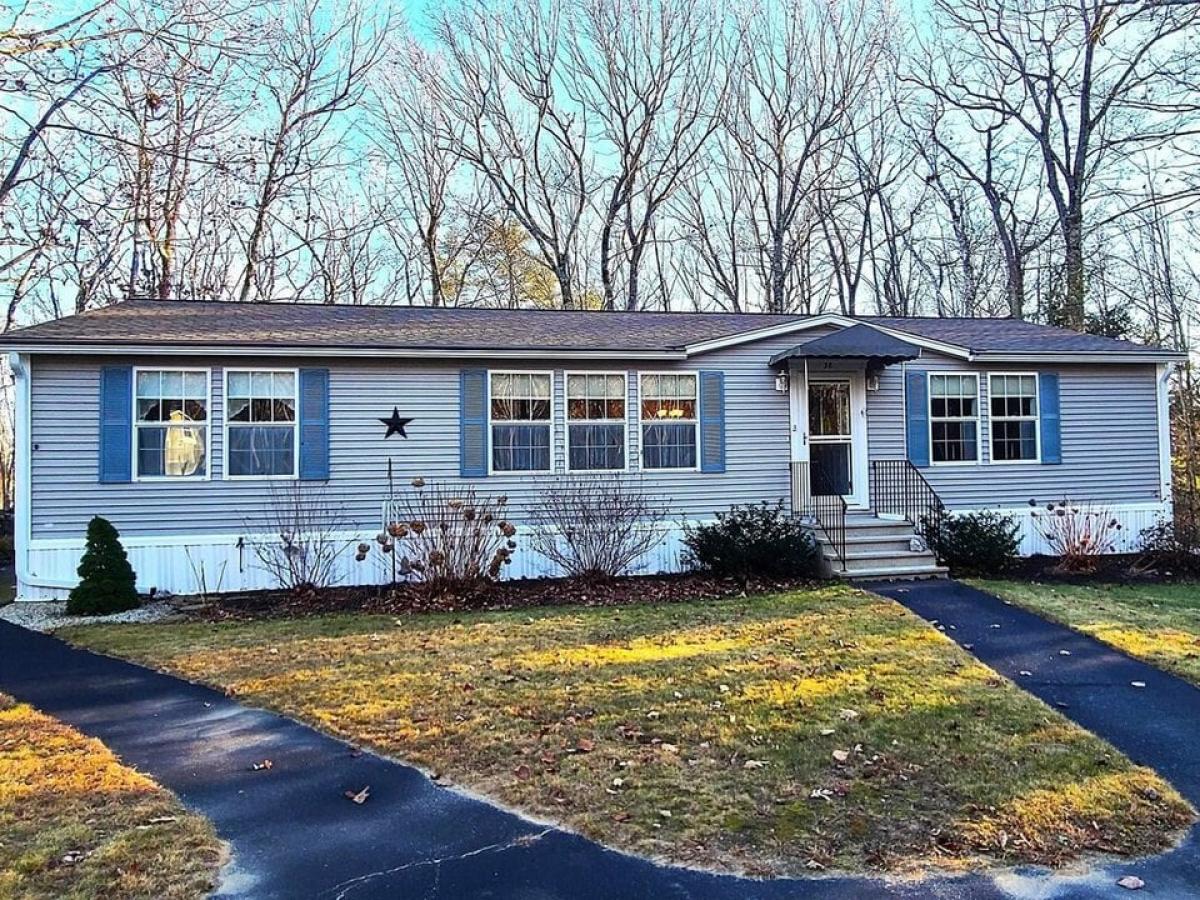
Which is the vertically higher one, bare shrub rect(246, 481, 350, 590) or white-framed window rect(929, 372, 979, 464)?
white-framed window rect(929, 372, 979, 464)

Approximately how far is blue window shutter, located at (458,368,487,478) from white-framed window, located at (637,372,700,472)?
7.23ft

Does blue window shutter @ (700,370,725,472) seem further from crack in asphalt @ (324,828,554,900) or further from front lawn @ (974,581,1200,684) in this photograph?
crack in asphalt @ (324,828,554,900)

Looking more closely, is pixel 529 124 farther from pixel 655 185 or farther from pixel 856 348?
pixel 856 348

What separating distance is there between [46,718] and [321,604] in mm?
3939

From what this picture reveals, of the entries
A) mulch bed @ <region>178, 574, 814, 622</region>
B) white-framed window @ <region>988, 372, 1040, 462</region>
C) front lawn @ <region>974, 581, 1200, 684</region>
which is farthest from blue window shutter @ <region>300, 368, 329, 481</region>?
white-framed window @ <region>988, 372, 1040, 462</region>

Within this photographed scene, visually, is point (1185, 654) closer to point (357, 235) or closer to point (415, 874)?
point (415, 874)

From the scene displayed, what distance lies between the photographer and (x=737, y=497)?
444 inches

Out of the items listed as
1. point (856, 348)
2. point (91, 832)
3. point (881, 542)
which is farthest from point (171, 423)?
point (881, 542)

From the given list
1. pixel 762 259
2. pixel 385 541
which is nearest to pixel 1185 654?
pixel 385 541

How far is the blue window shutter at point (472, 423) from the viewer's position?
10625mm

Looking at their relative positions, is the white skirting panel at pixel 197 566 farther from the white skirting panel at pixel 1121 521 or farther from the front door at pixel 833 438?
the white skirting panel at pixel 1121 521

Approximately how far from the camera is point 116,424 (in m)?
9.60

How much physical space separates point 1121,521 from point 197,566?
13.3 metres

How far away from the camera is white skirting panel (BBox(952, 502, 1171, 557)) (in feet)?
39.0
